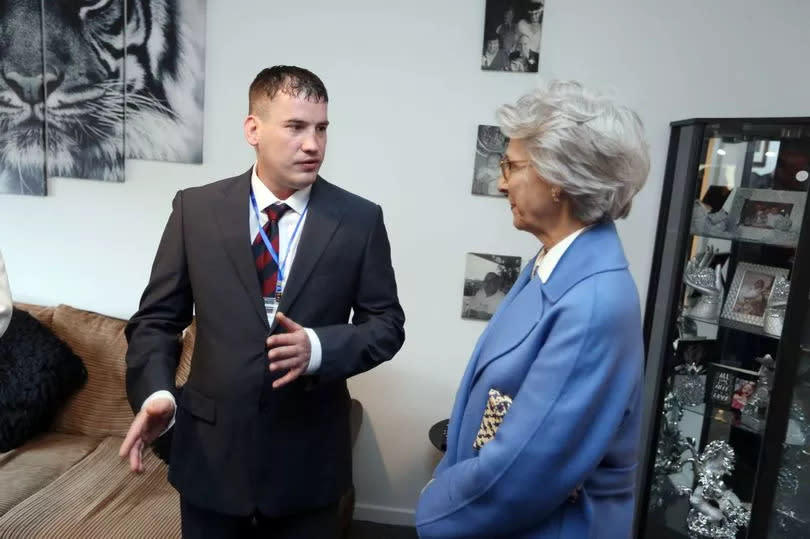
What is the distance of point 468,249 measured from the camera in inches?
101

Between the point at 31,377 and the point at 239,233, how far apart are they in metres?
1.57

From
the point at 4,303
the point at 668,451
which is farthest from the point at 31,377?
the point at 668,451

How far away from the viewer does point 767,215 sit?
2.21 m

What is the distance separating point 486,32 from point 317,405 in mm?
1722

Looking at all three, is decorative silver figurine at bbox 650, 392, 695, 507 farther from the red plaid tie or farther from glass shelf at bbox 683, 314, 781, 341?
the red plaid tie

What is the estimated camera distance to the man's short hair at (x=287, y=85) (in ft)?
Answer: 4.48

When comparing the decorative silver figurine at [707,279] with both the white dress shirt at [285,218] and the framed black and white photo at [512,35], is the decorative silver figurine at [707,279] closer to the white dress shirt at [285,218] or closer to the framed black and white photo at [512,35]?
the framed black and white photo at [512,35]

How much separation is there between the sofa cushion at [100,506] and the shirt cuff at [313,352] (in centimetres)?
101

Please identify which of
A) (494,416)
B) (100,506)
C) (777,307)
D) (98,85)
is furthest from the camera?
(98,85)

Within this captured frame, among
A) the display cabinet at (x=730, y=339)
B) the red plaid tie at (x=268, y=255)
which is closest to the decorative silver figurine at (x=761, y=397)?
the display cabinet at (x=730, y=339)

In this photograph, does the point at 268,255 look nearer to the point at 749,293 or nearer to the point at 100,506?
the point at 100,506

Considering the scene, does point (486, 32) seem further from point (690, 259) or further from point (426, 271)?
point (690, 259)

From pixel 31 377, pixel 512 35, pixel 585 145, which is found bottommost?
pixel 31 377

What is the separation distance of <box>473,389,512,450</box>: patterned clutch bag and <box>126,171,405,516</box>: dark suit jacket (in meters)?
0.36
